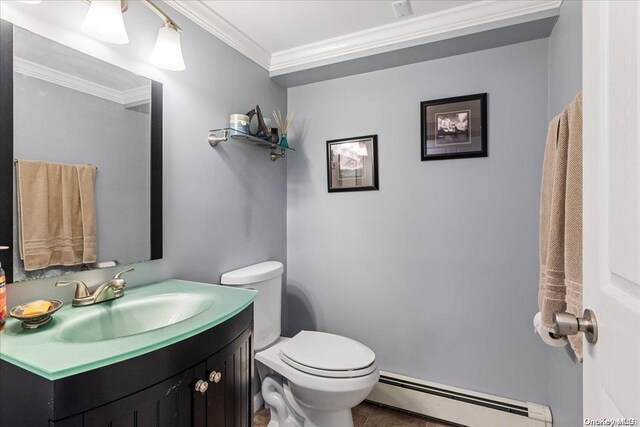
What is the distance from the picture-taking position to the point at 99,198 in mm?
1147

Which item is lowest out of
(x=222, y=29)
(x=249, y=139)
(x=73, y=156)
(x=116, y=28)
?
(x=73, y=156)

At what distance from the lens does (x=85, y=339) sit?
0.90 meters

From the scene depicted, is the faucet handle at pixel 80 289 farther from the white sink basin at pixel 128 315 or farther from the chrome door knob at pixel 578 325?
the chrome door knob at pixel 578 325

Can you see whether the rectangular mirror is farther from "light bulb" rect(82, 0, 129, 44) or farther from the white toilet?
the white toilet

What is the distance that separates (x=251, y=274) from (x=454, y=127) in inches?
57.8

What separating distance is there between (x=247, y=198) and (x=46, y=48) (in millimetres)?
1089

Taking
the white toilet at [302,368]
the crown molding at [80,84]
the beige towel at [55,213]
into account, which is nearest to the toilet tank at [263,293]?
the white toilet at [302,368]

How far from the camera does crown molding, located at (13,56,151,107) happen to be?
3.13 ft

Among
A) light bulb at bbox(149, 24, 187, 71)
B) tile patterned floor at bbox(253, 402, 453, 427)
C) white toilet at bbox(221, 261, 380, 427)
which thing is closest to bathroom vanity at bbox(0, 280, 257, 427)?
white toilet at bbox(221, 261, 380, 427)

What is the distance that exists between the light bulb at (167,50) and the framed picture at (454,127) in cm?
139

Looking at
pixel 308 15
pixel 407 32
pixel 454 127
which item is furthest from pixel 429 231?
pixel 308 15

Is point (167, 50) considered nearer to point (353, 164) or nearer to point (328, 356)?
point (353, 164)

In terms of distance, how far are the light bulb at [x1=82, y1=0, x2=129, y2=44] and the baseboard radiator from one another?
7.28 ft

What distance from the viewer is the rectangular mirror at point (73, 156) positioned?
93 centimetres
